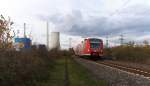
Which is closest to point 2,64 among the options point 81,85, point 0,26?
point 81,85

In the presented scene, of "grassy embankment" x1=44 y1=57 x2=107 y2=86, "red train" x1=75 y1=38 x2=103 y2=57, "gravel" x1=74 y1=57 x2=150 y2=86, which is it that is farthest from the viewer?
"red train" x1=75 y1=38 x2=103 y2=57

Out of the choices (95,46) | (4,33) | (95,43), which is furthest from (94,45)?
(4,33)

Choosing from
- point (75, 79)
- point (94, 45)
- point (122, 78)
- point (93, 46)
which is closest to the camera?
point (75, 79)

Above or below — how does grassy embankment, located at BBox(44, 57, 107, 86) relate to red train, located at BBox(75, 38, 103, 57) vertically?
below

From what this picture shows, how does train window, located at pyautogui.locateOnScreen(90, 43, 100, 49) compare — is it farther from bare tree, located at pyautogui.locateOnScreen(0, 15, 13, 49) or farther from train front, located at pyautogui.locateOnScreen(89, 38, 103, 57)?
bare tree, located at pyautogui.locateOnScreen(0, 15, 13, 49)

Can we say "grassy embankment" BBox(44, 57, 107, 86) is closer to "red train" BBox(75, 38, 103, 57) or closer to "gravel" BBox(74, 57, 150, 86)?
"gravel" BBox(74, 57, 150, 86)

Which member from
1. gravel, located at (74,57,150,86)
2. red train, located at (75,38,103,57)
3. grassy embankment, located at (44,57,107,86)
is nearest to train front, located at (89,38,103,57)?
red train, located at (75,38,103,57)

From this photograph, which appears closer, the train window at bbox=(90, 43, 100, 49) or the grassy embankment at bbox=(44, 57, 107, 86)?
the grassy embankment at bbox=(44, 57, 107, 86)

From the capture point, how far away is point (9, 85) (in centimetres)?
1254

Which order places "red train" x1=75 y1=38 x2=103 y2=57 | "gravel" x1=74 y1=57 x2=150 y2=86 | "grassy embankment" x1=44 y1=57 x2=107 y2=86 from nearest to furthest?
"grassy embankment" x1=44 y1=57 x2=107 y2=86 → "gravel" x1=74 y1=57 x2=150 y2=86 → "red train" x1=75 y1=38 x2=103 y2=57

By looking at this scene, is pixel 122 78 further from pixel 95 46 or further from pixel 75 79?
pixel 95 46

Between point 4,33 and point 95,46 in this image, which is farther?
point 95,46

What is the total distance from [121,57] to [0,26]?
142ft

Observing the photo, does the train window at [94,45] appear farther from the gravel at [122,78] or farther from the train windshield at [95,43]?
the gravel at [122,78]
